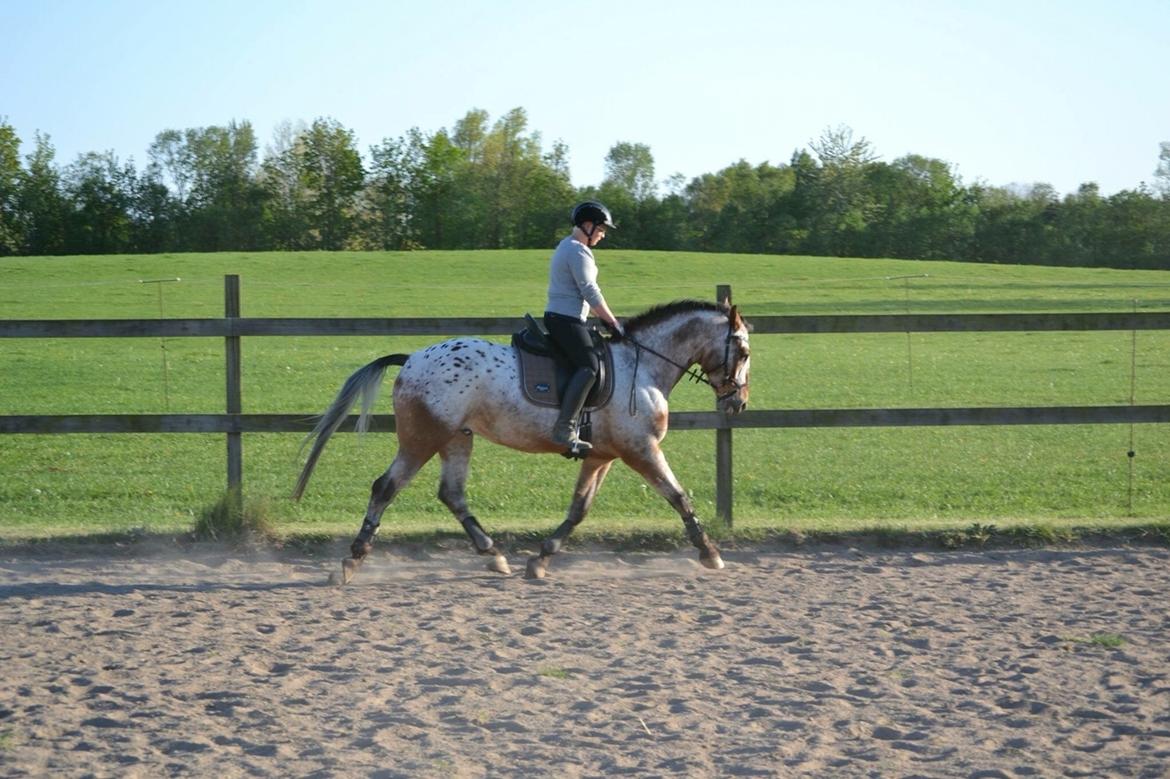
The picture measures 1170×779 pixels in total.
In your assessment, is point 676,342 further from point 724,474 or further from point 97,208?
point 97,208

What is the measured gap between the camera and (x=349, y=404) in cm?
845

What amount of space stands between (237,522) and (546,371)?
2774 mm

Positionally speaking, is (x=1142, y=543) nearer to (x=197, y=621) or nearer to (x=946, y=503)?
(x=946, y=503)

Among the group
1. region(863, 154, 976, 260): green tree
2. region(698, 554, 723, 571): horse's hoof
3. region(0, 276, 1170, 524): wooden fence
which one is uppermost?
region(863, 154, 976, 260): green tree

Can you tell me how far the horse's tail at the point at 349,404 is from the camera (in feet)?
27.6

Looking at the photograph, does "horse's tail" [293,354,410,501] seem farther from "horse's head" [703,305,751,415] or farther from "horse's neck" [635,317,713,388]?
"horse's head" [703,305,751,415]

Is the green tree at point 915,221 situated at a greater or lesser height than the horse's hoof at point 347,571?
greater

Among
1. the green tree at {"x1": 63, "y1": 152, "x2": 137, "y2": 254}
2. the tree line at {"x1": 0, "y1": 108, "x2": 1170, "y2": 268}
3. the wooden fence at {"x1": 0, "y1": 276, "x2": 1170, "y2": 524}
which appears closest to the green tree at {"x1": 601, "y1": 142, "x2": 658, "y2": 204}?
the tree line at {"x1": 0, "y1": 108, "x2": 1170, "y2": 268}

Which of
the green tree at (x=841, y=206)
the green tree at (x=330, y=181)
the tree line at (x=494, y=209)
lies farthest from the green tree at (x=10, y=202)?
the green tree at (x=841, y=206)

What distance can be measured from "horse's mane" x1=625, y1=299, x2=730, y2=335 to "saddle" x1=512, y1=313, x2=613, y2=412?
433mm

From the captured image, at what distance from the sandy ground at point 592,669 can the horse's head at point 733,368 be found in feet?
3.87

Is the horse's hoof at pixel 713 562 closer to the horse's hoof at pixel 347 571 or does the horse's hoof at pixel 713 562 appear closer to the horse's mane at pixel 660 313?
the horse's mane at pixel 660 313

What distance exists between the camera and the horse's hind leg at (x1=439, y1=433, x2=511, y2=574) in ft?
27.3

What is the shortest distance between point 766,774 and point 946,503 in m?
7.32
